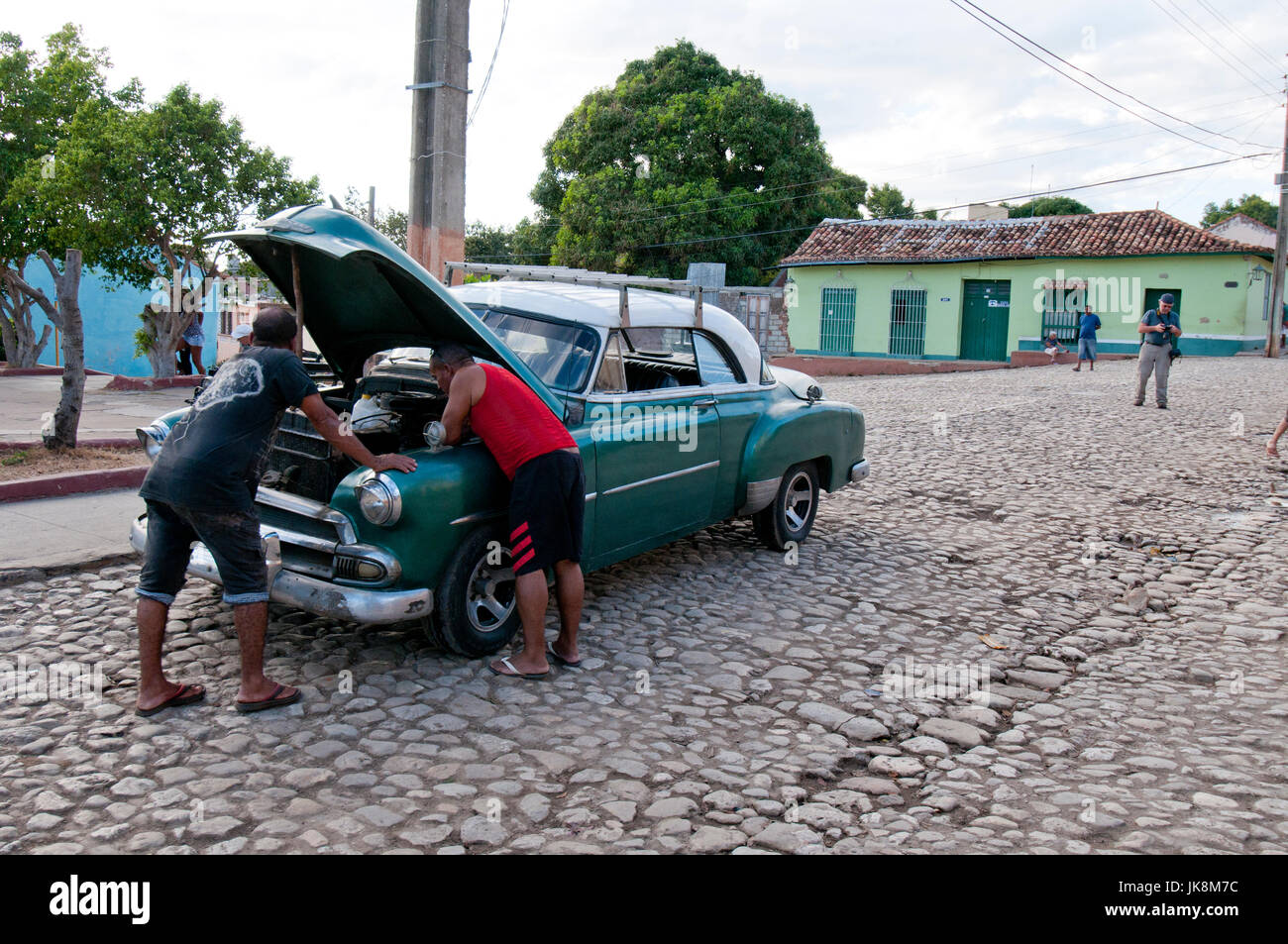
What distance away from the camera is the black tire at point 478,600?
4.42 metres

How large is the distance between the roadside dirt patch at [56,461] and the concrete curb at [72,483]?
11.0 inches

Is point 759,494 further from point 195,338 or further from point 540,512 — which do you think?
point 195,338

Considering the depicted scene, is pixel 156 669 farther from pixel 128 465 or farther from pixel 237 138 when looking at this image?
pixel 237 138

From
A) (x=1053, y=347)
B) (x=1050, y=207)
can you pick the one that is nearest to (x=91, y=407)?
(x=1053, y=347)

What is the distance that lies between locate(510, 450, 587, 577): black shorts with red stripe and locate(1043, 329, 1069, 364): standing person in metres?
25.4

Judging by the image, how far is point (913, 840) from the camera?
3229 millimetres

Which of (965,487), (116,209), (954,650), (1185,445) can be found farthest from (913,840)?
(116,209)

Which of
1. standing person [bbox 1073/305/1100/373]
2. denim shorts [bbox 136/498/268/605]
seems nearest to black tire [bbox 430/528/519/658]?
denim shorts [bbox 136/498/268/605]

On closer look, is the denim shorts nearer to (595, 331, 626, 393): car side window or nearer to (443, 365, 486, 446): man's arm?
(443, 365, 486, 446): man's arm

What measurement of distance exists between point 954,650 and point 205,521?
11.6 ft

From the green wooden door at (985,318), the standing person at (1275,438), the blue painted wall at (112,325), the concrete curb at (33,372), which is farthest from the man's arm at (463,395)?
the green wooden door at (985,318)

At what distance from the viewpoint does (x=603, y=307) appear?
543 centimetres

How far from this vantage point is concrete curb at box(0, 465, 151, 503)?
7.27m

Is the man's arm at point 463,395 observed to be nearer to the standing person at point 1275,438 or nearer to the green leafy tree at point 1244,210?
the standing person at point 1275,438
